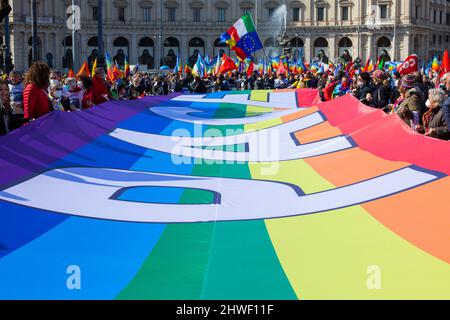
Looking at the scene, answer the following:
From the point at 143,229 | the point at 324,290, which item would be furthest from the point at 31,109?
the point at 324,290

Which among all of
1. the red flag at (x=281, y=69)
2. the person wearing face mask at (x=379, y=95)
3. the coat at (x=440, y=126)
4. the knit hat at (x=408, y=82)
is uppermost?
the red flag at (x=281, y=69)

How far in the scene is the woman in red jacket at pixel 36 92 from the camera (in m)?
8.52

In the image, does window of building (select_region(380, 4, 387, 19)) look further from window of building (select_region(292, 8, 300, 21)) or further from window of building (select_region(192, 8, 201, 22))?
window of building (select_region(192, 8, 201, 22))

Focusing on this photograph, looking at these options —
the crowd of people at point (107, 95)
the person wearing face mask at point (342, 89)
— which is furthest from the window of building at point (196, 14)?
the person wearing face mask at point (342, 89)

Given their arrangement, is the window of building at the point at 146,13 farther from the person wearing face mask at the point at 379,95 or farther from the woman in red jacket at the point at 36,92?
the woman in red jacket at the point at 36,92

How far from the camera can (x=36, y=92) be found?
8.79 meters

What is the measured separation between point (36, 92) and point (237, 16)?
3047 inches

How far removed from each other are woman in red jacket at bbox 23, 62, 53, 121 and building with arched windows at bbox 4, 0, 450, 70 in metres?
70.7

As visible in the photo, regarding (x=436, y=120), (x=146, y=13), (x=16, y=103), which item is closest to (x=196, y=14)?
A: (x=146, y=13)

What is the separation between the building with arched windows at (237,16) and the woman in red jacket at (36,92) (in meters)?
70.7

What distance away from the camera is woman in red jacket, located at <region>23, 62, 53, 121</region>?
28.0 feet

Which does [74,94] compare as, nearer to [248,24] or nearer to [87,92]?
[87,92]

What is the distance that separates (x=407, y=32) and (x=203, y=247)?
3167 inches
